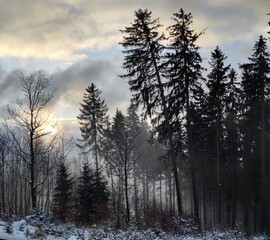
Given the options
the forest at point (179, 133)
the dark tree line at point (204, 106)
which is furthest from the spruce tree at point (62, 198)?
the dark tree line at point (204, 106)

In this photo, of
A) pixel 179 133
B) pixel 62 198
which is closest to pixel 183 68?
pixel 179 133

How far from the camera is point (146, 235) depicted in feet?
38.4

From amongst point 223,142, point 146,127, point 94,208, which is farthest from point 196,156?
point 146,127

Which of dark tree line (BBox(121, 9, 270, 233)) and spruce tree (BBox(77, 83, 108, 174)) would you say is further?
spruce tree (BBox(77, 83, 108, 174))

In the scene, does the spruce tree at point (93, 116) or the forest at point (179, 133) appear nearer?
the forest at point (179, 133)

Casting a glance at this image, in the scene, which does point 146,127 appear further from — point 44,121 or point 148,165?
point 44,121

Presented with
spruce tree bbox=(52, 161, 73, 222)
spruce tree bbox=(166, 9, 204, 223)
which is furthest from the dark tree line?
spruce tree bbox=(52, 161, 73, 222)

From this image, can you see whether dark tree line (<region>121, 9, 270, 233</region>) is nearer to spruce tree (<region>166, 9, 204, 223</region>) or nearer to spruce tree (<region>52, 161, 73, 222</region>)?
spruce tree (<region>166, 9, 204, 223</region>)

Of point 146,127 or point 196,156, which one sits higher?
point 146,127

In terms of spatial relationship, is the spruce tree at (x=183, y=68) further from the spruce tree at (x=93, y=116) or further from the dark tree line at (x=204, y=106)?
the spruce tree at (x=93, y=116)

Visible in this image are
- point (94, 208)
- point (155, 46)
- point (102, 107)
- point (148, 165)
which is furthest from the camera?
point (148, 165)

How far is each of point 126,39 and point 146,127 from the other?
44.8 m

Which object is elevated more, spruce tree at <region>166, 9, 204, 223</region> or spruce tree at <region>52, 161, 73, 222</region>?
spruce tree at <region>166, 9, 204, 223</region>

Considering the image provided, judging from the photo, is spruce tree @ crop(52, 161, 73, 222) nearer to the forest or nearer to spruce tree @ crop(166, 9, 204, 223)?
the forest
